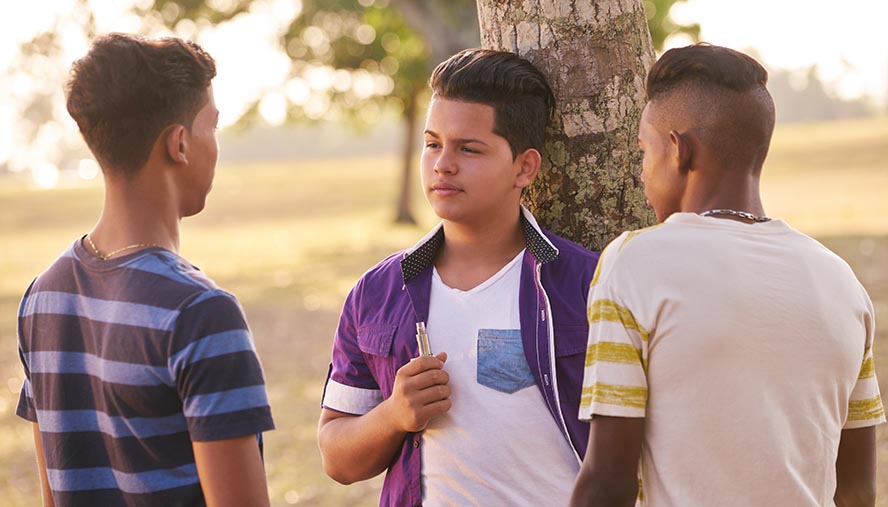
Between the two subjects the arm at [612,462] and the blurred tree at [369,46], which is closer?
the arm at [612,462]

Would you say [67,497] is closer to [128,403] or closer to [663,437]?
[128,403]

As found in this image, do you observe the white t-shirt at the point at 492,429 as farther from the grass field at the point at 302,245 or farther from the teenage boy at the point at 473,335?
the grass field at the point at 302,245

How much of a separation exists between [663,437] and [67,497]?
123cm

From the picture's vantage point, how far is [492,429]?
7.84 ft

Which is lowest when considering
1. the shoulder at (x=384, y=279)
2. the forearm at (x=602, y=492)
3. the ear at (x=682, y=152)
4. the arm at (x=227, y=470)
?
the forearm at (x=602, y=492)

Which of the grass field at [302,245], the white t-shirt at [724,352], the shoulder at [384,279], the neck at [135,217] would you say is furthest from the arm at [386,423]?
the grass field at [302,245]

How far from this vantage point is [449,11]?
15203 millimetres

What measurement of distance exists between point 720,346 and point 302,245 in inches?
933

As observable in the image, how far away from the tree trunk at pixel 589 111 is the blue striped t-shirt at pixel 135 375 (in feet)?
3.82

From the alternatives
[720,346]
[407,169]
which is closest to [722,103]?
[720,346]

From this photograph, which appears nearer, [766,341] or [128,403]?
[766,341]

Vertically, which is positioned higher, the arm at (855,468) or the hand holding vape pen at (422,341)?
the hand holding vape pen at (422,341)

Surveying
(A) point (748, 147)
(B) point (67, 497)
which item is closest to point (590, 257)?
(A) point (748, 147)

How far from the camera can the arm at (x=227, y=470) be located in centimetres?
198
